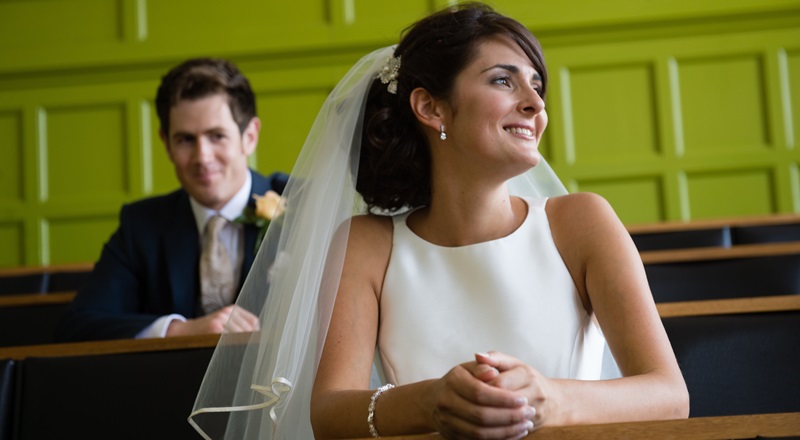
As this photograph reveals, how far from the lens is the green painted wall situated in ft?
16.4

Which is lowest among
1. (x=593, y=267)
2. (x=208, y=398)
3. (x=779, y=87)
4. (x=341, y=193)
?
(x=208, y=398)

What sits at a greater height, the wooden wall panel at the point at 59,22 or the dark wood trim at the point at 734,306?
the wooden wall panel at the point at 59,22

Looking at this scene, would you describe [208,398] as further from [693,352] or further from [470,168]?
[693,352]

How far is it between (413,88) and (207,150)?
120cm

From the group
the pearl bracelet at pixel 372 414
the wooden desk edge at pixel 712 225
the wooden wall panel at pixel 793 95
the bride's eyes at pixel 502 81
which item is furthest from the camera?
the wooden wall panel at pixel 793 95

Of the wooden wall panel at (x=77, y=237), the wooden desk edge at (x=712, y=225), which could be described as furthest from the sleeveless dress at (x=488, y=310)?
the wooden wall panel at (x=77, y=237)

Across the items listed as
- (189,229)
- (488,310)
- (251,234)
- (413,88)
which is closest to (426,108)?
(413,88)

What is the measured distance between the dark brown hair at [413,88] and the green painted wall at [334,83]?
310cm

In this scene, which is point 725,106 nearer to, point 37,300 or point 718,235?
point 718,235

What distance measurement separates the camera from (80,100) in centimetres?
541

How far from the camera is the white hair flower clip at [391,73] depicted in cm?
206

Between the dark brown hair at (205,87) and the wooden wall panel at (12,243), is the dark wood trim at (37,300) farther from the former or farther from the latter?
the wooden wall panel at (12,243)

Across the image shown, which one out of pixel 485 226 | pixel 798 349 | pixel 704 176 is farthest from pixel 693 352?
pixel 704 176

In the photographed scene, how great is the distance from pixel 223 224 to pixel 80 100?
278 cm
